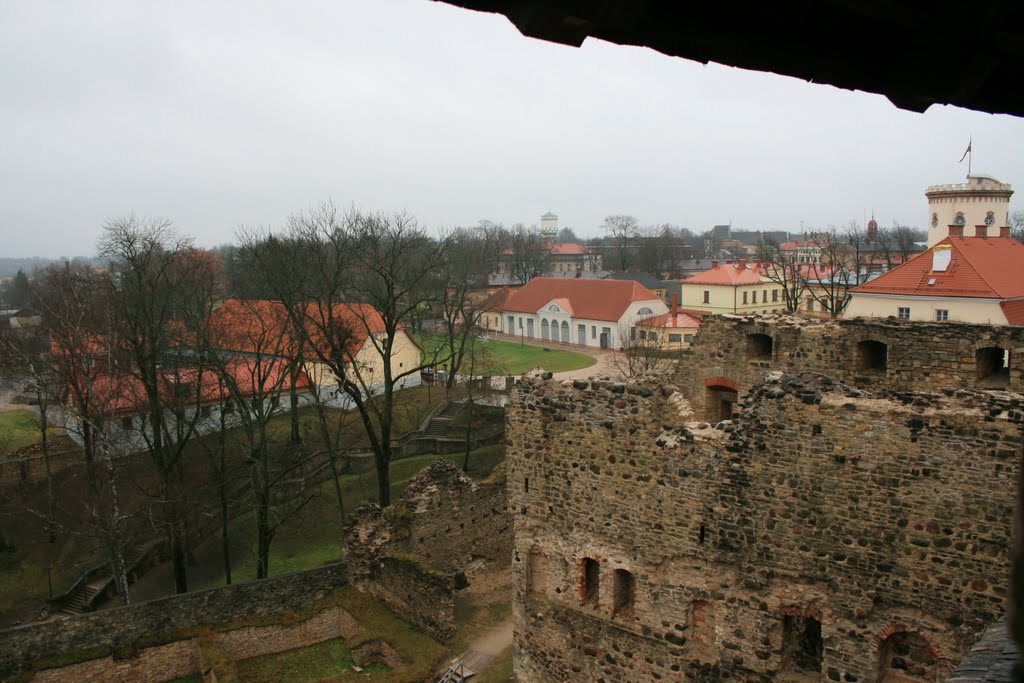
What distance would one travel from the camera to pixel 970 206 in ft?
152

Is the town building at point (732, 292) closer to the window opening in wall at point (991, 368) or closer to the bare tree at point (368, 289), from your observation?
the bare tree at point (368, 289)

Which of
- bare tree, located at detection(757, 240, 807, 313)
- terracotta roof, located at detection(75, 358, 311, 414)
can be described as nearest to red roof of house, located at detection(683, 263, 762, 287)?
bare tree, located at detection(757, 240, 807, 313)

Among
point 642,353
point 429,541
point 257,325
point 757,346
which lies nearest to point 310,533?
point 429,541

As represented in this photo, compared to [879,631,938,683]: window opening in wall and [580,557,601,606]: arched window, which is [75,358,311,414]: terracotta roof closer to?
[580,557,601,606]: arched window

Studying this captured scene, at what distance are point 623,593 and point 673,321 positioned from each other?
142ft

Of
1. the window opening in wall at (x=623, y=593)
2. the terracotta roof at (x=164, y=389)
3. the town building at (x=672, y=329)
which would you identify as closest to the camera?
the window opening in wall at (x=623, y=593)

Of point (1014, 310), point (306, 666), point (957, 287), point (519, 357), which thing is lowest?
point (306, 666)

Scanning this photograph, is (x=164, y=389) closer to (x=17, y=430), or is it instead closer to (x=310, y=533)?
(x=310, y=533)

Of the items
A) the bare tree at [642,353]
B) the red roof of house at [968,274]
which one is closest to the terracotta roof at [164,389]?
the bare tree at [642,353]

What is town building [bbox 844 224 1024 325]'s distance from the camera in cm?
2933

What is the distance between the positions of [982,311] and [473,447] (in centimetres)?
2094

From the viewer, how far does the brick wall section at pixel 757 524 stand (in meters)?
8.57

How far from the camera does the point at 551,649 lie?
12078mm

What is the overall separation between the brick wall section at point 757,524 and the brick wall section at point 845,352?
3234mm
